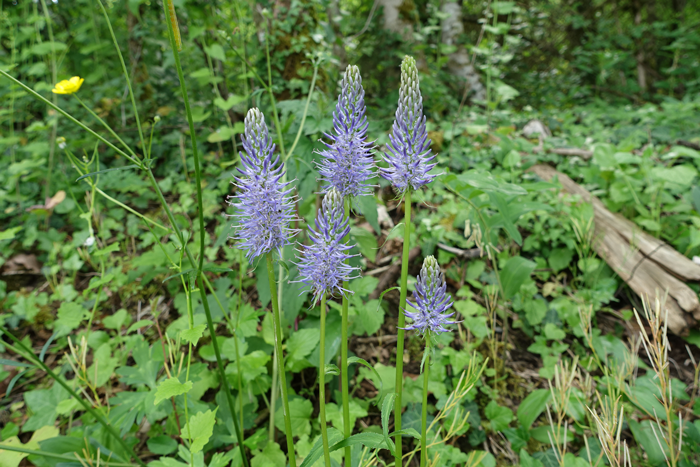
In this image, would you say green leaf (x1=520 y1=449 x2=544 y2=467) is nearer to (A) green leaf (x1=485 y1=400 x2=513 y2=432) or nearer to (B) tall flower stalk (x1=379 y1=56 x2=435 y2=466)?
(A) green leaf (x1=485 y1=400 x2=513 y2=432)

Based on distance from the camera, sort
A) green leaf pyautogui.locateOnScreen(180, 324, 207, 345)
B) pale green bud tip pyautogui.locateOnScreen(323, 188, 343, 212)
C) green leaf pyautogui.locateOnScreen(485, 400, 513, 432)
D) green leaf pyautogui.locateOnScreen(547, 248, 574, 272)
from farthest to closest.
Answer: green leaf pyautogui.locateOnScreen(547, 248, 574, 272) → green leaf pyautogui.locateOnScreen(485, 400, 513, 432) → green leaf pyautogui.locateOnScreen(180, 324, 207, 345) → pale green bud tip pyautogui.locateOnScreen(323, 188, 343, 212)

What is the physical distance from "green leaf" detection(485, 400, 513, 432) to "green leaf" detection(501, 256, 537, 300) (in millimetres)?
633

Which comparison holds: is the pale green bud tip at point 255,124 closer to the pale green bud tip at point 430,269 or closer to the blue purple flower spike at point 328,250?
the blue purple flower spike at point 328,250

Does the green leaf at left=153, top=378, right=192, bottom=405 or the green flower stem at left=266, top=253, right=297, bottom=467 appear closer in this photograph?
the green flower stem at left=266, top=253, right=297, bottom=467

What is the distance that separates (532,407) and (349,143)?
1.64 meters

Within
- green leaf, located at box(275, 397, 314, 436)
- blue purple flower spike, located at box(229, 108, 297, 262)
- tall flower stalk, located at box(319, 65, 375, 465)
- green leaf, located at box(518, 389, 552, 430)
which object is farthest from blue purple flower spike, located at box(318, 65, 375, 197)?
green leaf, located at box(518, 389, 552, 430)

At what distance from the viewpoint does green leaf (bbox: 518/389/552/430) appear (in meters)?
1.68

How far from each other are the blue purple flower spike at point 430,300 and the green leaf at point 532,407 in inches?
44.7

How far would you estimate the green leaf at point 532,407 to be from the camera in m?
1.68

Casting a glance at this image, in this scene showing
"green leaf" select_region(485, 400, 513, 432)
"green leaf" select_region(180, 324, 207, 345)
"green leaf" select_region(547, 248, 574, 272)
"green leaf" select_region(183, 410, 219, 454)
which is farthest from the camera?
"green leaf" select_region(547, 248, 574, 272)

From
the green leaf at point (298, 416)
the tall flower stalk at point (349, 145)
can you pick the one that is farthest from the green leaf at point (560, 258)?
the tall flower stalk at point (349, 145)

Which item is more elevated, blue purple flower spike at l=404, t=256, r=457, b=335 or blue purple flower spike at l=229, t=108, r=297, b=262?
blue purple flower spike at l=229, t=108, r=297, b=262

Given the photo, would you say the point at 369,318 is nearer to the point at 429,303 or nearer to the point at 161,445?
the point at 429,303

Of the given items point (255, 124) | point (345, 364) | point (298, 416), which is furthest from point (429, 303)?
point (298, 416)
